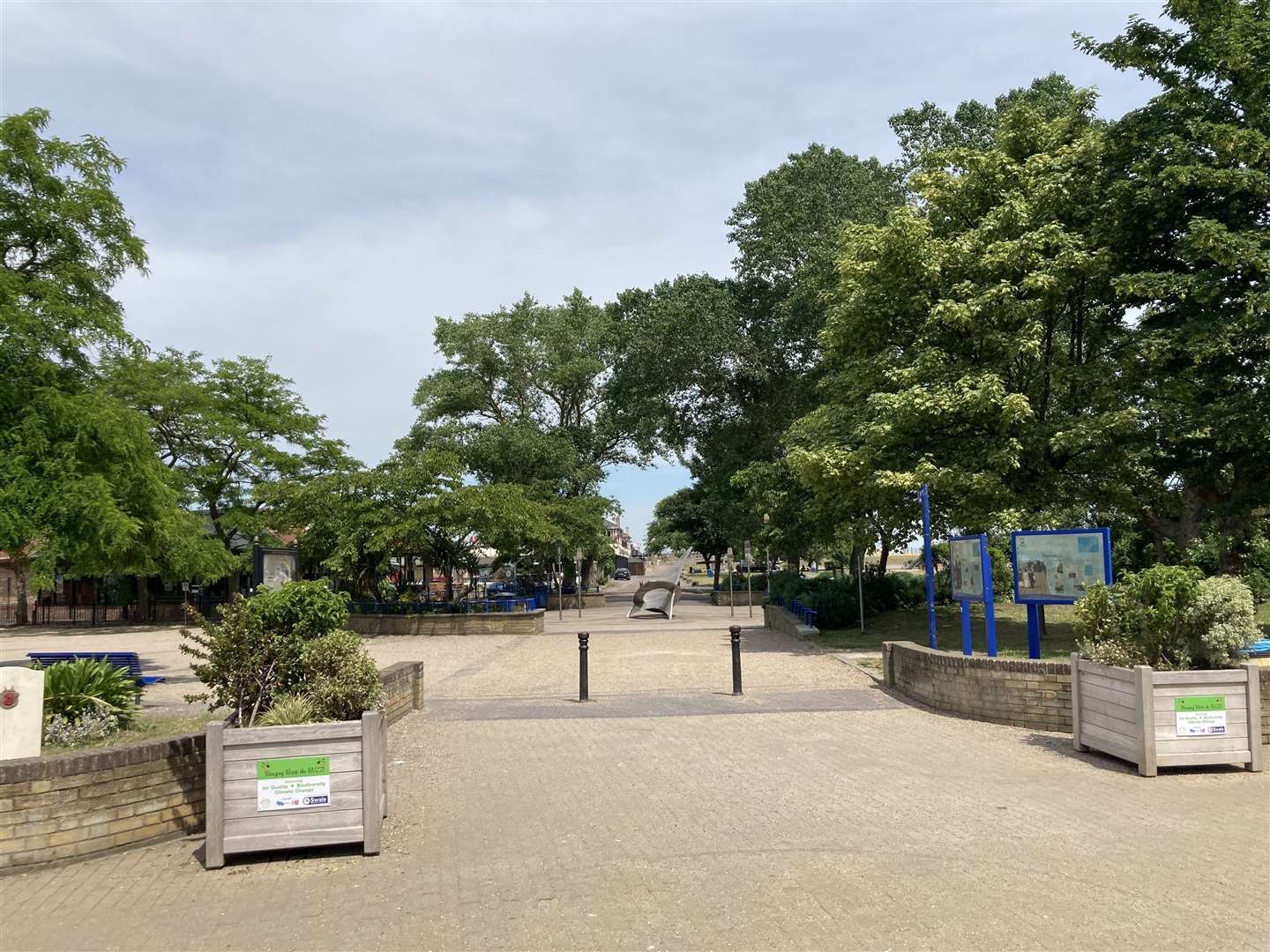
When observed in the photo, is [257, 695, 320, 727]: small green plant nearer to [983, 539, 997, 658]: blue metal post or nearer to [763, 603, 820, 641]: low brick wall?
[983, 539, 997, 658]: blue metal post

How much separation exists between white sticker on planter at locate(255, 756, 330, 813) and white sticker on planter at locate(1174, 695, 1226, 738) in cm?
679

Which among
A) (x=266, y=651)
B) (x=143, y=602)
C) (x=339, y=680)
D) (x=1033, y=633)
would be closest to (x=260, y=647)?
(x=266, y=651)

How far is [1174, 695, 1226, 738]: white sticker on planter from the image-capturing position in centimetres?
779

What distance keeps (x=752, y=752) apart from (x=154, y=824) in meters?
5.16

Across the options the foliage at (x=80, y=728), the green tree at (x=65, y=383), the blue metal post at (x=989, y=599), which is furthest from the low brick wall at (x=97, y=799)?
the blue metal post at (x=989, y=599)

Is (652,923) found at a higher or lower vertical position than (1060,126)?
lower

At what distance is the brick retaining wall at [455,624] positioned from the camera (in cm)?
2653

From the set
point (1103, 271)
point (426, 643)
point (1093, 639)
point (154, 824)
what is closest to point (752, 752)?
point (1093, 639)

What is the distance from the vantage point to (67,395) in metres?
13.2

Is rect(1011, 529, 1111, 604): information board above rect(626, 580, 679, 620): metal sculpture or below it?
above

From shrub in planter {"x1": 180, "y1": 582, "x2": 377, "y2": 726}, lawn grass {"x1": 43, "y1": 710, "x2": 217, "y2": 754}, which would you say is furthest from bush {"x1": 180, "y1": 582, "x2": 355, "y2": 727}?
lawn grass {"x1": 43, "y1": 710, "x2": 217, "y2": 754}

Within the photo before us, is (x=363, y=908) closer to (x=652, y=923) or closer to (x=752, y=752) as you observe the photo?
(x=652, y=923)

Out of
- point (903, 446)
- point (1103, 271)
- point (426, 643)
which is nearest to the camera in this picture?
point (1103, 271)

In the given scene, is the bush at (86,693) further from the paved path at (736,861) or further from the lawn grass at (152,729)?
the paved path at (736,861)
